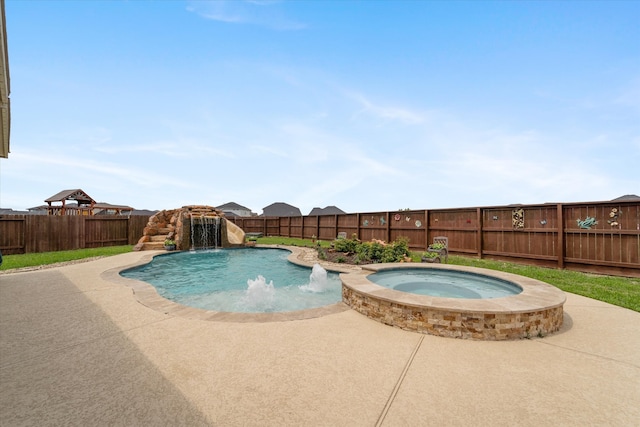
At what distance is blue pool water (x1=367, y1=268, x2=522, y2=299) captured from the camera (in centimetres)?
525

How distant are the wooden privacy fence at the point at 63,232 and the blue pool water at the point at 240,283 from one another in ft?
20.5

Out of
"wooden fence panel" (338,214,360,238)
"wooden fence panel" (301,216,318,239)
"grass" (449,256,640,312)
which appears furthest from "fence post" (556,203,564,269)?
"wooden fence panel" (301,216,318,239)

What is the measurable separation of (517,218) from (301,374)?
9.66 meters

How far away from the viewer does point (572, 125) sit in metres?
9.27

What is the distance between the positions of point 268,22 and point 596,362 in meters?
12.0

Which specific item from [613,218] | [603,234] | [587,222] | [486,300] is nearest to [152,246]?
[486,300]

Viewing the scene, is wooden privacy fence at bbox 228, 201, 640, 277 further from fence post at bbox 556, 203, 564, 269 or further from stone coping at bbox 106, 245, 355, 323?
stone coping at bbox 106, 245, 355, 323

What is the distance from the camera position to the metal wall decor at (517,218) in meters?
8.80

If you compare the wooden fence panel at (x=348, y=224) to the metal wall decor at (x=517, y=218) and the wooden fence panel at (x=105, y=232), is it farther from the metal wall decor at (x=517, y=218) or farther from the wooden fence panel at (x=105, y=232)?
the wooden fence panel at (x=105, y=232)

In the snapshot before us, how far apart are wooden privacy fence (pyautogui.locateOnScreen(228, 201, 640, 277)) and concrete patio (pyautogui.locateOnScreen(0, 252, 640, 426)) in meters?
4.77

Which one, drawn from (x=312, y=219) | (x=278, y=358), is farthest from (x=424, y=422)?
(x=312, y=219)

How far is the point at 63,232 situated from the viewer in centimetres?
1293

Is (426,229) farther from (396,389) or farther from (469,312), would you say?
(396,389)

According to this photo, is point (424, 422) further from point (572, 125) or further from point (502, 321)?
point (572, 125)
